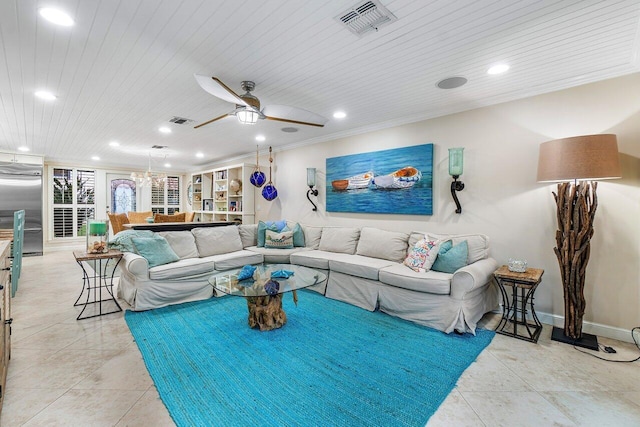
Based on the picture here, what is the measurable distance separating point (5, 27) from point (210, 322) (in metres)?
2.87

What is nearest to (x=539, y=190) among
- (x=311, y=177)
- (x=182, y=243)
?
(x=311, y=177)

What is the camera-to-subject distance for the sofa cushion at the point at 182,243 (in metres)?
4.08

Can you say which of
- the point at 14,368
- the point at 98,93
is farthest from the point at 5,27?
the point at 14,368

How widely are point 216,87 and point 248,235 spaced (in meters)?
3.09

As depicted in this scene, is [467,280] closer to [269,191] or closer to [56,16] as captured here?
[56,16]

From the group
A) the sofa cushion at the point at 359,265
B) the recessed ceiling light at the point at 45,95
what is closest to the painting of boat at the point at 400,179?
the sofa cushion at the point at 359,265

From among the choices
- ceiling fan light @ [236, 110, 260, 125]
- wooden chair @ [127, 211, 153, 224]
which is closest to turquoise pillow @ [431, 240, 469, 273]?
ceiling fan light @ [236, 110, 260, 125]

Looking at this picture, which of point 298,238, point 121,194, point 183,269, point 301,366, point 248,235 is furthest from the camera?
point 121,194

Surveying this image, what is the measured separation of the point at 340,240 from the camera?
14.7 ft

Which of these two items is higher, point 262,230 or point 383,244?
point 262,230

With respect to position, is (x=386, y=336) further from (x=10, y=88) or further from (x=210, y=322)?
(x=10, y=88)

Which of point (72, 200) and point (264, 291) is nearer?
point (264, 291)

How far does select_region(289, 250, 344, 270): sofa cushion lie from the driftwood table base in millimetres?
1192

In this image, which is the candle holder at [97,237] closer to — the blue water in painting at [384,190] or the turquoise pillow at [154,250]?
the turquoise pillow at [154,250]
